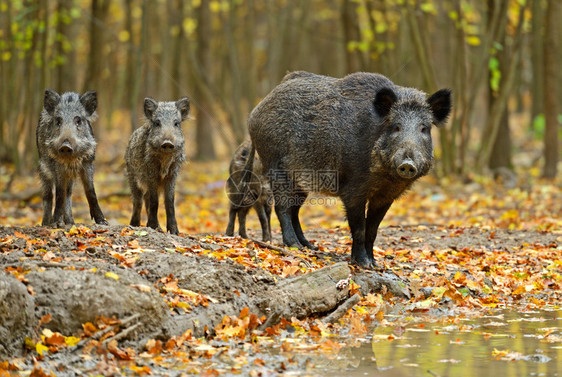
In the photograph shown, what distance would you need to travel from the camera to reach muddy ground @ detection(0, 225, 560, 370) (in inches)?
216

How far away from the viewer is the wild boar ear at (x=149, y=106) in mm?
8789

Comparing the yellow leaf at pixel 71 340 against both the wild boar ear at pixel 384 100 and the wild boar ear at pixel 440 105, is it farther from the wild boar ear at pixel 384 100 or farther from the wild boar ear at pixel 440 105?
the wild boar ear at pixel 440 105

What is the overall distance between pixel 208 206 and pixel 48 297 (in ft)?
35.7

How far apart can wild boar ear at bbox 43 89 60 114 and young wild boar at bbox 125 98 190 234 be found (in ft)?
3.35

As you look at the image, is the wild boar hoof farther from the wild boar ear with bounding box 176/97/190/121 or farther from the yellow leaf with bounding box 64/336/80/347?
the yellow leaf with bounding box 64/336/80/347

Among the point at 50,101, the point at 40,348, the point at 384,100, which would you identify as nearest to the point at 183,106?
the point at 50,101

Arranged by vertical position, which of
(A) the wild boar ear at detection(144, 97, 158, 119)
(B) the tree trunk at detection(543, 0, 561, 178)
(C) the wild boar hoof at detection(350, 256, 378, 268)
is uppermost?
(B) the tree trunk at detection(543, 0, 561, 178)

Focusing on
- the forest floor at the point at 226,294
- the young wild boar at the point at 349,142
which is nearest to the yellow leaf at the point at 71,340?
the forest floor at the point at 226,294

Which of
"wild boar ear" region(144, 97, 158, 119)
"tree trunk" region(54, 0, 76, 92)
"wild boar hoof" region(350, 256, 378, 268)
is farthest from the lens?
"tree trunk" region(54, 0, 76, 92)

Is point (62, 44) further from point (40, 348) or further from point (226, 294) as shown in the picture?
point (40, 348)

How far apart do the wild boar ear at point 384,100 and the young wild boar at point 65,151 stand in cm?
328

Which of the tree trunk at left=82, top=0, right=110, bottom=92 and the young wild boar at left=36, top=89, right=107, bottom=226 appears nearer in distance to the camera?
the young wild boar at left=36, top=89, right=107, bottom=226

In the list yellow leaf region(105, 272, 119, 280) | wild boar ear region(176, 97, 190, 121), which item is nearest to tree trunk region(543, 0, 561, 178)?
wild boar ear region(176, 97, 190, 121)

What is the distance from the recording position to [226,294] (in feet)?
21.6
